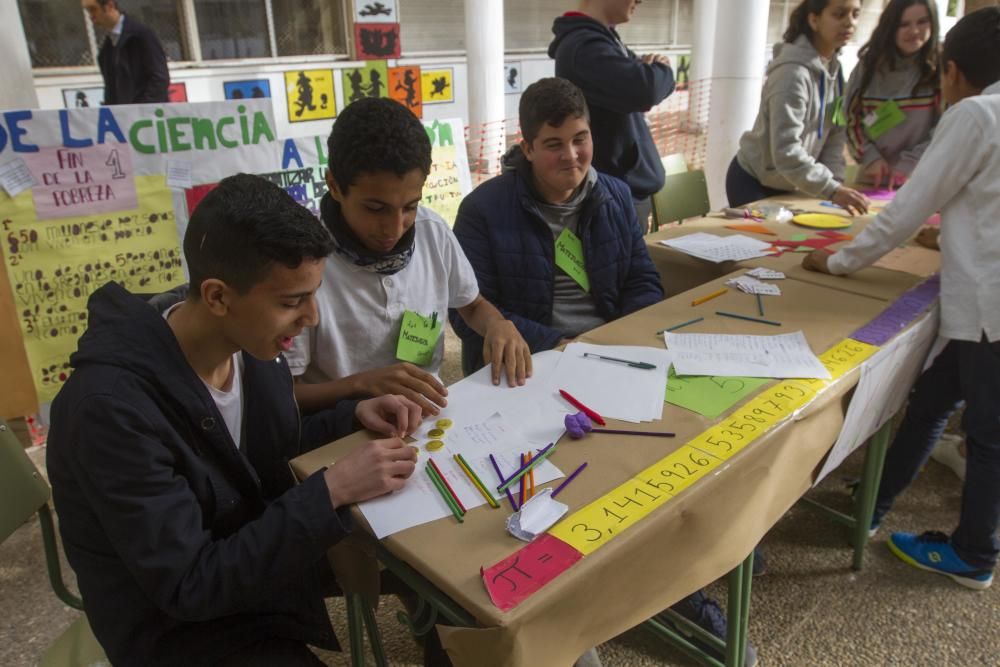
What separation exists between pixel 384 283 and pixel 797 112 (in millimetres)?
1937

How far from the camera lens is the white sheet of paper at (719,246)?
2158mm

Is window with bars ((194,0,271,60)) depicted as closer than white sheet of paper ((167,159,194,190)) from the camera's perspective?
No

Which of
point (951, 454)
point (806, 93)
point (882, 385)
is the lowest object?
point (951, 454)

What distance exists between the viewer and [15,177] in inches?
84.5

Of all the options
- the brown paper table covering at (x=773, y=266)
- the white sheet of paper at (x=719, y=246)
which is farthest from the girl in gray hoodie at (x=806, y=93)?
the white sheet of paper at (x=719, y=246)

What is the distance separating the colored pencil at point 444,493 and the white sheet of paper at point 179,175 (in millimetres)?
1892

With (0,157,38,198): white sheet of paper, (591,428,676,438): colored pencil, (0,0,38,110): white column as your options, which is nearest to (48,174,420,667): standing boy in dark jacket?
(591,428,676,438): colored pencil

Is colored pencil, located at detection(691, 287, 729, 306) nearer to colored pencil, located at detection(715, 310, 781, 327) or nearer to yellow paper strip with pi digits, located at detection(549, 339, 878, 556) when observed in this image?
colored pencil, located at detection(715, 310, 781, 327)

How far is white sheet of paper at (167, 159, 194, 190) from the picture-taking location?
96.4 inches

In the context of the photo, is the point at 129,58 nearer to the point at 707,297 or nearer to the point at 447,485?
the point at 707,297

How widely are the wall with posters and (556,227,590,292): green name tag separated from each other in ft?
4.72

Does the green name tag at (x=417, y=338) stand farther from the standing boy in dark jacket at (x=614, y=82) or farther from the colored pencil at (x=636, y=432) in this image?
the standing boy in dark jacket at (x=614, y=82)

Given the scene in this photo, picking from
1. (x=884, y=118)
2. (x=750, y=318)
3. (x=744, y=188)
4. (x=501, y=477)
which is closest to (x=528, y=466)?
(x=501, y=477)

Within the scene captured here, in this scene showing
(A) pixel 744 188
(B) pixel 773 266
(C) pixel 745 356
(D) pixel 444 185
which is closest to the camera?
(C) pixel 745 356
